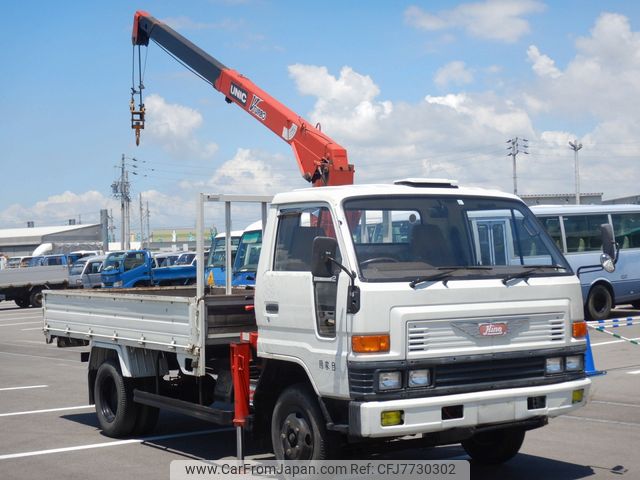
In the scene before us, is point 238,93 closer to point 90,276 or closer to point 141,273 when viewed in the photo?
point 141,273

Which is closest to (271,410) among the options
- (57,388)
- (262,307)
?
(262,307)

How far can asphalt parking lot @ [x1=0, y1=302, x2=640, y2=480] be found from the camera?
25.8ft

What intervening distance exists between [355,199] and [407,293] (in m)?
0.94

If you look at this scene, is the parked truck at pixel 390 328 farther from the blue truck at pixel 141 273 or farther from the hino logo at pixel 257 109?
the blue truck at pixel 141 273

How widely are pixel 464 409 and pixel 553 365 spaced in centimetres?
94

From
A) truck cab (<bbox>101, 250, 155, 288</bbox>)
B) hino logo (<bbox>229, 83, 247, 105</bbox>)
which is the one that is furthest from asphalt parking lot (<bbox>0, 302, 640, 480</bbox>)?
truck cab (<bbox>101, 250, 155, 288</bbox>)

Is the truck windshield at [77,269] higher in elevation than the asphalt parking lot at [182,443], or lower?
higher

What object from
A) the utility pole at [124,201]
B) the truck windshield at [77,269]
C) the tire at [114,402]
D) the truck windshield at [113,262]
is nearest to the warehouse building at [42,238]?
the utility pole at [124,201]

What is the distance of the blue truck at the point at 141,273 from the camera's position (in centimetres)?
3359

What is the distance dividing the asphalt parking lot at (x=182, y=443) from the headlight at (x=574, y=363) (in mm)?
1035

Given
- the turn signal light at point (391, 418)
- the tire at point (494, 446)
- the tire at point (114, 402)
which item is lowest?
the tire at point (494, 446)

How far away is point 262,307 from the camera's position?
7.31 metres

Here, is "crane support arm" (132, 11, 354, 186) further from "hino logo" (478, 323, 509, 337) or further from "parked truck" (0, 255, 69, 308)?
"parked truck" (0, 255, 69, 308)

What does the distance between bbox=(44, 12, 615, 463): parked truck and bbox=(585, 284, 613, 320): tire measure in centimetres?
1413
